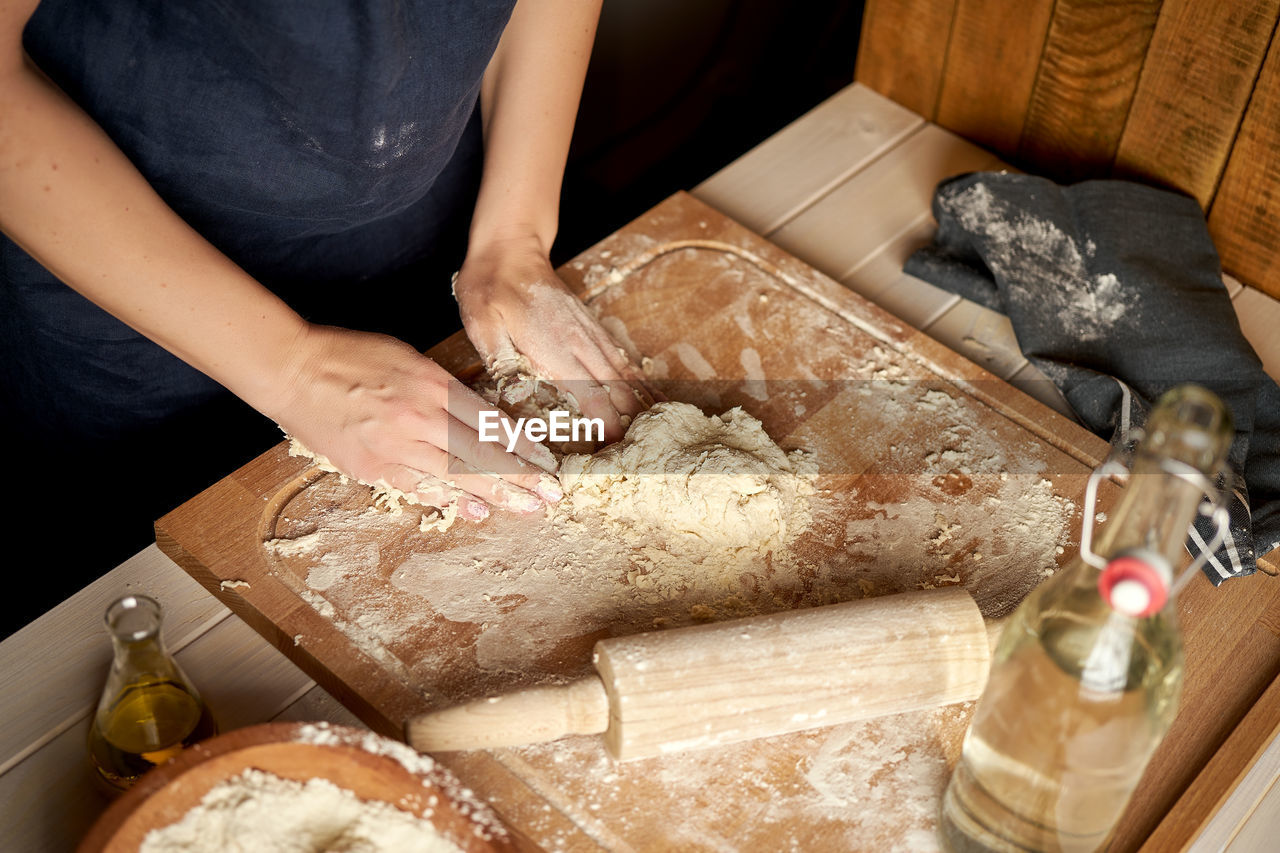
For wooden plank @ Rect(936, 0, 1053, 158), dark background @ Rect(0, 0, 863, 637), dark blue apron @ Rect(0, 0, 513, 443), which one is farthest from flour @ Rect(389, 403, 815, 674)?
dark background @ Rect(0, 0, 863, 637)

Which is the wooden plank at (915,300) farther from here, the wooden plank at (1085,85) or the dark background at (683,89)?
the dark background at (683,89)

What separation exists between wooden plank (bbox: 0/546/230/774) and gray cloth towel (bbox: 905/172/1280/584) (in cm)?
103

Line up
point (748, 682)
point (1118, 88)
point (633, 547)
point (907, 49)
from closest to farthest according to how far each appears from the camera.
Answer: point (748, 682) < point (633, 547) < point (1118, 88) < point (907, 49)

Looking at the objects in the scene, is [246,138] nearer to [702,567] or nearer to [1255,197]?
[702,567]

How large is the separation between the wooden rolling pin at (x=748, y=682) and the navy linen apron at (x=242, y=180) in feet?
2.17

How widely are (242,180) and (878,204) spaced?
0.91 m

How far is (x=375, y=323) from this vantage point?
5.39ft

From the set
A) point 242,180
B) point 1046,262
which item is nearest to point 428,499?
point 242,180

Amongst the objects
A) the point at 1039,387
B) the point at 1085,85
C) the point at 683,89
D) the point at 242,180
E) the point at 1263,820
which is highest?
the point at 1085,85

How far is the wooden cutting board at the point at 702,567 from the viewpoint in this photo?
922mm

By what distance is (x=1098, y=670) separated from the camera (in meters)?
0.71

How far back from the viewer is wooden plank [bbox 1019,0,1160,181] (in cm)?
145

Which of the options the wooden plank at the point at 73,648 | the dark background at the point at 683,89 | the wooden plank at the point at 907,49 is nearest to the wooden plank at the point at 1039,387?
the wooden plank at the point at 907,49

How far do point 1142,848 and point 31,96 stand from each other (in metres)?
1.22
